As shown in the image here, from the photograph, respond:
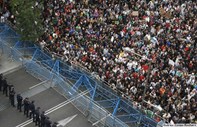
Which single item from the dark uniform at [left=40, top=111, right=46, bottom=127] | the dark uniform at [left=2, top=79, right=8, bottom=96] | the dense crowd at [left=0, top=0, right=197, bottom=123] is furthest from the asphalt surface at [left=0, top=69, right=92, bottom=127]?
the dense crowd at [left=0, top=0, right=197, bottom=123]

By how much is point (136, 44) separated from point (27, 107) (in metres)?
9.68

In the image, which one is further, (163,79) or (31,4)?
(31,4)

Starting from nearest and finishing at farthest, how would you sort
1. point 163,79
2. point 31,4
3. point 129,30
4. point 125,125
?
point 125,125
point 163,79
point 31,4
point 129,30

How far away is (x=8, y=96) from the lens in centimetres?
2689

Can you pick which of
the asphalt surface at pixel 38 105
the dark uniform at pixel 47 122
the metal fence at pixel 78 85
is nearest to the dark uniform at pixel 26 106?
the asphalt surface at pixel 38 105

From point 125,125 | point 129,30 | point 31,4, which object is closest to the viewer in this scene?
point 125,125

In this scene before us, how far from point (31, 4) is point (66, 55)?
4.49 metres

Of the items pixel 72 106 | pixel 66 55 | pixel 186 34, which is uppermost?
pixel 186 34

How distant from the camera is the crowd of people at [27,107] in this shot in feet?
78.4

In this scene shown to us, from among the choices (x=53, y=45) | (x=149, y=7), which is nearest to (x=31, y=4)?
(x=53, y=45)

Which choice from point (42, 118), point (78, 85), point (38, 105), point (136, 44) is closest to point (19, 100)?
point (38, 105)

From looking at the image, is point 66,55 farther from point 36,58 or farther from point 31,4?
point 31,4

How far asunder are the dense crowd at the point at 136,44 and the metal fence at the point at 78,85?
2.24 ft

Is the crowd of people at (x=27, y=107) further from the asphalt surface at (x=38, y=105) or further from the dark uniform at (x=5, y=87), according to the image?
the asphalt surface at (x=38, y=105)
